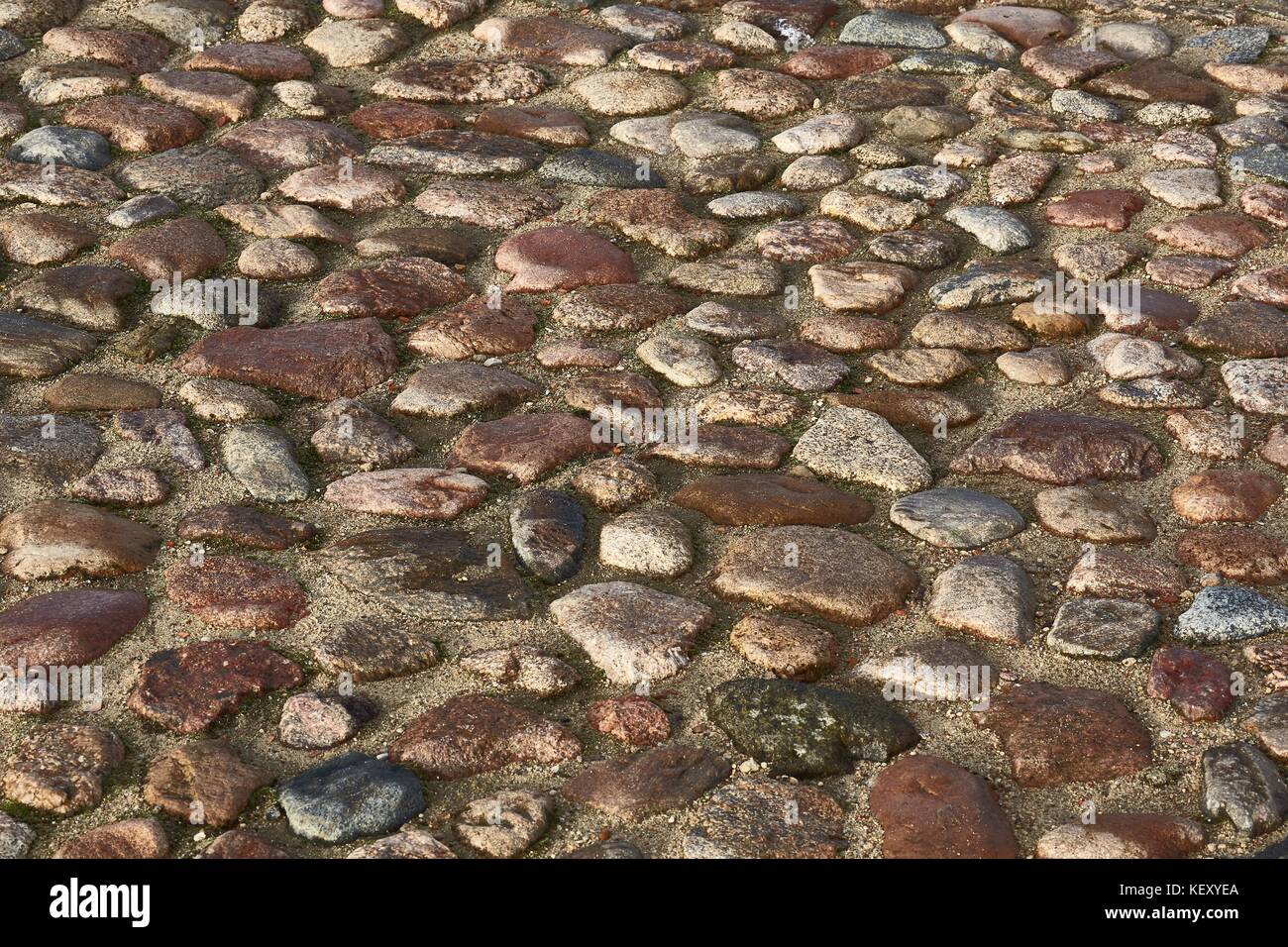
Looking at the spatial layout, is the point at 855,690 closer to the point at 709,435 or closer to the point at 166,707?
the point at 709,435

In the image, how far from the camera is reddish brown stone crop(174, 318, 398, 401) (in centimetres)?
413

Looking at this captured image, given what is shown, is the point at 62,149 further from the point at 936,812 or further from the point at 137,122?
the point at 936,812

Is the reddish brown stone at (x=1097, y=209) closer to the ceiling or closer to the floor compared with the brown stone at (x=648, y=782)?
closer to the ceiling

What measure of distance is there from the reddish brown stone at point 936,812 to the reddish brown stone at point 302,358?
197cm

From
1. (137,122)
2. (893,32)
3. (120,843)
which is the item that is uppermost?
(893,32)

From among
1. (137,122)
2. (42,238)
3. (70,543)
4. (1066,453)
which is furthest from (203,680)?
(137,122)

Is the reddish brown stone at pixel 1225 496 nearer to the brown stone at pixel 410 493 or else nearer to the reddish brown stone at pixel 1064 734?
the reddish brown stone at pixel 1064 734

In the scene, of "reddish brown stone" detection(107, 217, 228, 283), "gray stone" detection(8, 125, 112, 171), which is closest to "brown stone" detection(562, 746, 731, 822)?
"reddish brown stone" detection(107, 217, 228, 283)

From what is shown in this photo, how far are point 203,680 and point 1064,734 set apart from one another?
5.94 ft

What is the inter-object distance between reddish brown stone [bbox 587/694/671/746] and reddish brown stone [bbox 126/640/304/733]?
2.16 ft

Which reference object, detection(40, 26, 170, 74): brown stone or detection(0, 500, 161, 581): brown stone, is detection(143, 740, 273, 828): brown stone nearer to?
detection(0, 500, 161, 581): brown stone

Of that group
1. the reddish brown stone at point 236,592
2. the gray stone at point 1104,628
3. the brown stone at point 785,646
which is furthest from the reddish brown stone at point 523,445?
the gray stone at point 1104,628

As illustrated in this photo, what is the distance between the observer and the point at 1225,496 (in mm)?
3674

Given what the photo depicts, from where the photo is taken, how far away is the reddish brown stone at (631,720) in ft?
10.0
